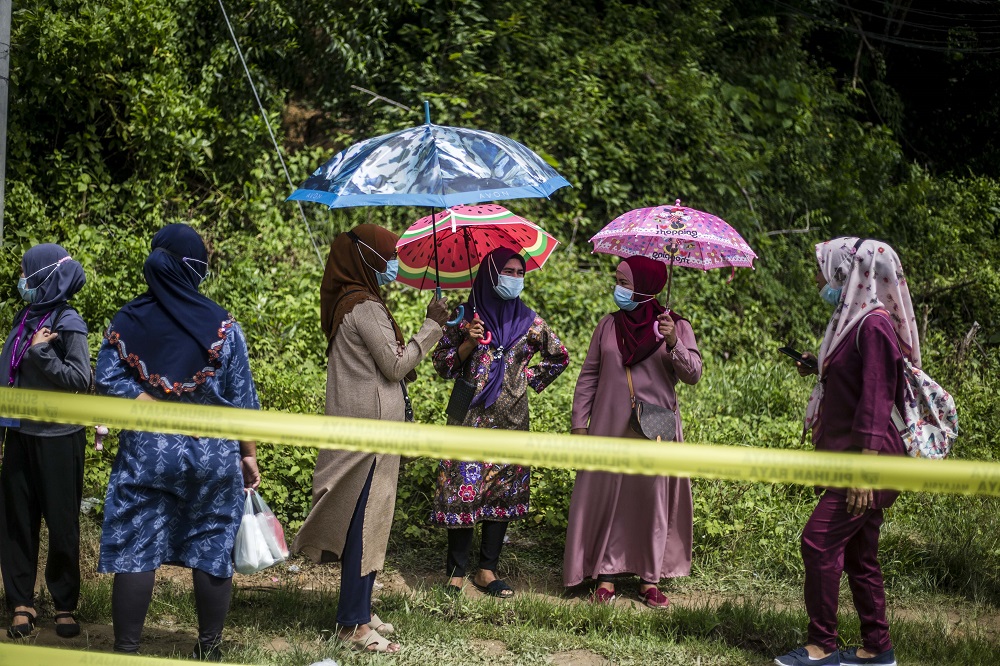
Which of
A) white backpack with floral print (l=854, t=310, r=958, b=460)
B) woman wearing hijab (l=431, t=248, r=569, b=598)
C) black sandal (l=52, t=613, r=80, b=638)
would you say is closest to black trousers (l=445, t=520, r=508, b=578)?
woman wearing hijab (l=431, t=248, r=569, b=598)

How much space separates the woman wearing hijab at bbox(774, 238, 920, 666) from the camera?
13.3 feet

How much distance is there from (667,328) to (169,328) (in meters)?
2.36

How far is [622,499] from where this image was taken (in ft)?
16.9

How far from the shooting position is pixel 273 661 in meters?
4.21

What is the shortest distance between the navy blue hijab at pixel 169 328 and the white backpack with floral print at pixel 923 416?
2.68 m

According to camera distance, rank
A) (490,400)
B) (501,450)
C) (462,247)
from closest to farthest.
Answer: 1. (501,450)
2. (490,400)
3. (462,247)

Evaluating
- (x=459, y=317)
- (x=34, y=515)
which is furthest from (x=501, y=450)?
(x=34, y=515)

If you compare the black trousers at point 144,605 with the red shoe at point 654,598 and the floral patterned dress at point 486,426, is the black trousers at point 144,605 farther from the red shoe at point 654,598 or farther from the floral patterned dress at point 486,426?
the red shoe at point 654,598

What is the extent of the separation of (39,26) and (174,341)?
18.2 ft

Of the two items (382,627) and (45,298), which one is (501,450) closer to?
(382,627)

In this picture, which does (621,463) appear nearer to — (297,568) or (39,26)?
(297,568)

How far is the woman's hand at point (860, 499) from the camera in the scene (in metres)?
4.05

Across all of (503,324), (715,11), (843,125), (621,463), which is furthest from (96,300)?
(843,125)

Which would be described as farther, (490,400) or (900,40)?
(900,40)
